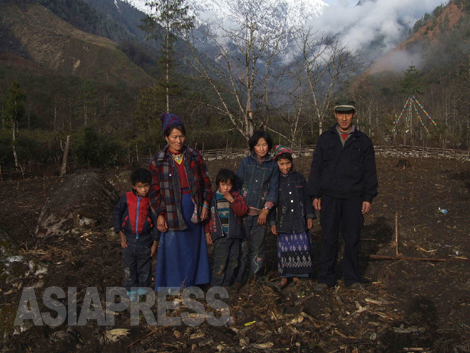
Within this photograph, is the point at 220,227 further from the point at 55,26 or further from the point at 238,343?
A: the point at 55,26

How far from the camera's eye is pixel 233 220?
10.4 feet

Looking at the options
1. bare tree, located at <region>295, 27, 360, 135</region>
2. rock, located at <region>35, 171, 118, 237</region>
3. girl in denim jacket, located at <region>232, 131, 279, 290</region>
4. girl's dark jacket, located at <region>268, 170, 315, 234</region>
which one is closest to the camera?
girl in denim jacket, located at <region>232, 131, 279, 290</region>

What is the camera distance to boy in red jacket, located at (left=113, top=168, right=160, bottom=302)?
310 centimetres

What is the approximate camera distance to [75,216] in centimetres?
522

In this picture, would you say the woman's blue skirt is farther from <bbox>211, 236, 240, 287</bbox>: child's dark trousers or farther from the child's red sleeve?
the child's red sleeve

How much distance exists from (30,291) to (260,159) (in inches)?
103

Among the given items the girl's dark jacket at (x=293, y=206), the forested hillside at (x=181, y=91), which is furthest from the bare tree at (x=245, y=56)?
the girl's dark jacket at (x=293, y=206)

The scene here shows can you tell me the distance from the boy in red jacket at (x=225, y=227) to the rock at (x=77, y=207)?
2.89 metres

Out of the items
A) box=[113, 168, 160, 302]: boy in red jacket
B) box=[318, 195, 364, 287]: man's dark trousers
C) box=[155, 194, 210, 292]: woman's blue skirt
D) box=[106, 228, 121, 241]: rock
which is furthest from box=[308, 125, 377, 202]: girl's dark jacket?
box=[106, 228, 121, 241]: rock

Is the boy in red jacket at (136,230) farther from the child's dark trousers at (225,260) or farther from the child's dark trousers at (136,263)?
the child's dark trousers at (225,260)

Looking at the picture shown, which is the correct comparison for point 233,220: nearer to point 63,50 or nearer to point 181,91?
point 181,91

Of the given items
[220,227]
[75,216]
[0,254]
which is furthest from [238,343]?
[75,216]

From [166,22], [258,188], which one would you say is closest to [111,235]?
[258,188]

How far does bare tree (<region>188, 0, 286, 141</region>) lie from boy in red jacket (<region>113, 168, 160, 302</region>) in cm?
555
